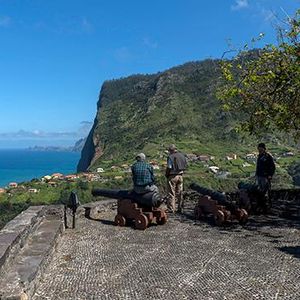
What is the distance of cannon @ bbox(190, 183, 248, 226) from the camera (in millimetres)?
10383

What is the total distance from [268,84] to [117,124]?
422ft

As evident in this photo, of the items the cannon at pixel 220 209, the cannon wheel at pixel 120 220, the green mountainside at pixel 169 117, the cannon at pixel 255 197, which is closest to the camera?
the cannon wheel at pixel 120 220

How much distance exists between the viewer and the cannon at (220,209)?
1038cm

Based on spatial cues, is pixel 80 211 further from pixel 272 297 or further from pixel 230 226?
pixel 272 297

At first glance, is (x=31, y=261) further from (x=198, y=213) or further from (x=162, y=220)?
(x=198, y=213)

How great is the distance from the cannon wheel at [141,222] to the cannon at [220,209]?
1.74 metres

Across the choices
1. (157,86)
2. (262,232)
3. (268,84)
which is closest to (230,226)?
(262,232)

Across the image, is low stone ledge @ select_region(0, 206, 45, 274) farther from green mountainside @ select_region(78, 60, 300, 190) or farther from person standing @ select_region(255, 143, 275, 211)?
green mountainside @ select_region(78, 60, 300, 190)

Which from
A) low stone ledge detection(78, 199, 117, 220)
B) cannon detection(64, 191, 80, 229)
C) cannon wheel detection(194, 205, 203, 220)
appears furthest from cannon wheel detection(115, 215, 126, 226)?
cannon wheel detection(194, 205, 203, 220)

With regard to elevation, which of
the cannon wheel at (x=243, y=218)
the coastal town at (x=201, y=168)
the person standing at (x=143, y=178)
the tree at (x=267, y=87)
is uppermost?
the tree at (x=267, y=87)

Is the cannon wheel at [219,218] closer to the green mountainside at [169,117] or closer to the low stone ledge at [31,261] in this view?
the low stone ledge at [31,261]

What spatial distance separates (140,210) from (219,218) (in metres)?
1.84

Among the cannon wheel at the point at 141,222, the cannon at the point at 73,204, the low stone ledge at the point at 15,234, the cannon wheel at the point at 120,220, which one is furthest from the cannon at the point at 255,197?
the low stone ledge at the point at 15,234

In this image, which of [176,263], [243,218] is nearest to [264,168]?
[243,218]
